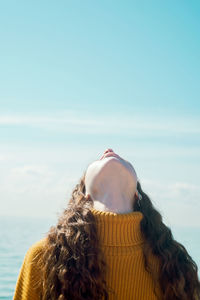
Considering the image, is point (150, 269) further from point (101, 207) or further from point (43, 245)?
point (43, 245)

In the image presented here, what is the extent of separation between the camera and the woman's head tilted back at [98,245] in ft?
6.89

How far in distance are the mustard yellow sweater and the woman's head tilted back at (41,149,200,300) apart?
0.13 feet

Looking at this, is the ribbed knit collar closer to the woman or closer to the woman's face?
the woman

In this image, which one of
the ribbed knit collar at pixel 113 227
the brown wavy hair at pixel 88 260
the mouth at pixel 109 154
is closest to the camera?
the brown wavy hair at pixel 88 260

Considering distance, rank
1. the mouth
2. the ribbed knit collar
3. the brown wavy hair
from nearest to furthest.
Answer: the brown wavy hair
the ribbed knit collar
the mouth

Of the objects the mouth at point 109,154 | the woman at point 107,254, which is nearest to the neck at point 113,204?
the woman at point 107,254

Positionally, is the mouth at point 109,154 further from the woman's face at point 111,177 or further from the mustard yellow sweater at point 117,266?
the mustard yellow sweater at point 117,266

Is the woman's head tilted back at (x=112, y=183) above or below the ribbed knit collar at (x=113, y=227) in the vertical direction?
above

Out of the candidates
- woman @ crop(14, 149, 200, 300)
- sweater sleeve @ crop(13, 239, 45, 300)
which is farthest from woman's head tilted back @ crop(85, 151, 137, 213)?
sweater sleeve @ crop(13, 239, 45, 300)

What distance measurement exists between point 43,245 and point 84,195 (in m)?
0.33

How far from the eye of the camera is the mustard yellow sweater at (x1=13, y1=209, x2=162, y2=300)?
2.17m

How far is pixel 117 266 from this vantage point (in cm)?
219

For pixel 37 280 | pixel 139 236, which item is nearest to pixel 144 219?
pixel 139 236

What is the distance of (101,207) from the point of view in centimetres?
225
